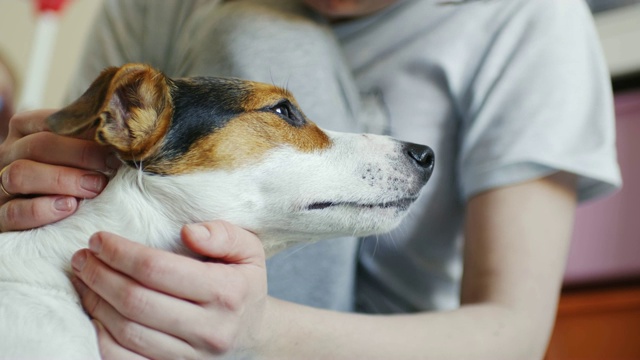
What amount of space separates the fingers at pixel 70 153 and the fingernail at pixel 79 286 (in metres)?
0.17

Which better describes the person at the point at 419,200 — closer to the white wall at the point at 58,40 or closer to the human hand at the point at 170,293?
the human hand at the point at 170,293

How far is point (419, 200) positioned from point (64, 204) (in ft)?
2.04

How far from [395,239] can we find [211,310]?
1.88 ft

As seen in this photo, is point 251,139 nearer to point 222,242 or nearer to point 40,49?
point 222,242

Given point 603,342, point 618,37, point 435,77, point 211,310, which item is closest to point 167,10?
point 435,77

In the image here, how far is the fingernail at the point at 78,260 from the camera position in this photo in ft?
2.53

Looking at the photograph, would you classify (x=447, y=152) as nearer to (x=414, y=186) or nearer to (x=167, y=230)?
(x=414, y=186)

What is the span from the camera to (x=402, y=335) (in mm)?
985

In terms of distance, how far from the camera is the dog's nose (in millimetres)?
926

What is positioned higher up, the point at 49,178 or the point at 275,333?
the point at 49,178

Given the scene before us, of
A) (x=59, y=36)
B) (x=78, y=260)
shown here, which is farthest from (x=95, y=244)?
(x=59, y=36)

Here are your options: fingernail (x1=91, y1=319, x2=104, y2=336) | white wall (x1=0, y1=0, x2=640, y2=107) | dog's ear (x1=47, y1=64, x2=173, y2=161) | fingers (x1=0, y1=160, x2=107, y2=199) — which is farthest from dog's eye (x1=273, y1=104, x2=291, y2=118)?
white wall (x1=0, y1=0, x2=640, y2=107)

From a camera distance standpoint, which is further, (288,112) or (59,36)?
(59,36)

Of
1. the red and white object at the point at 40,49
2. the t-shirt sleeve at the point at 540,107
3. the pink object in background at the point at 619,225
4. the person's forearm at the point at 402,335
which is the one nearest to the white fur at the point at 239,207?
the person's forearm at the point at 402,335
